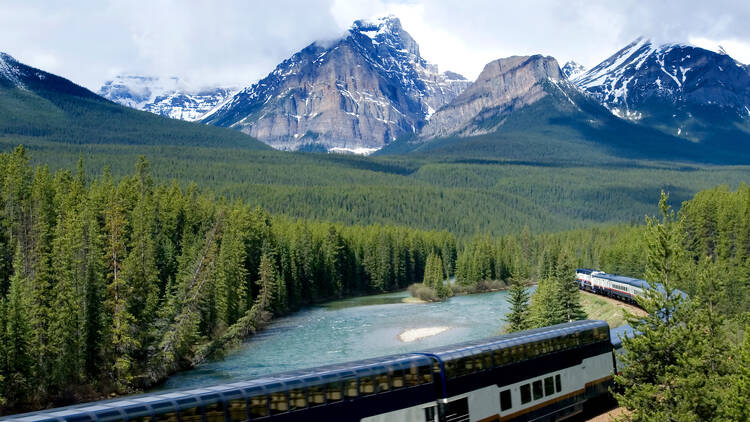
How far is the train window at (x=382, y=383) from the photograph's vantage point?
29.2 m

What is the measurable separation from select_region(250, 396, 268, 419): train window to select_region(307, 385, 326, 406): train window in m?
2.00

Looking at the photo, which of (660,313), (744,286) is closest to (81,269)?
(660,313)

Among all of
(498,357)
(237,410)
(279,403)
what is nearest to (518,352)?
(498,357)

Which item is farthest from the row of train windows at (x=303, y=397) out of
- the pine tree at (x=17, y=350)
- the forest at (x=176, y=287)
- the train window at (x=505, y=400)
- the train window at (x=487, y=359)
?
the pine tree at (x=17, y=350)

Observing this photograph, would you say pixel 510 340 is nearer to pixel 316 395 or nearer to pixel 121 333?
pixel 316 395

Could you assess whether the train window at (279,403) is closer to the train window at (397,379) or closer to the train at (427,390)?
the train at (427,390)

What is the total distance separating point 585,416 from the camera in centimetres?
4191

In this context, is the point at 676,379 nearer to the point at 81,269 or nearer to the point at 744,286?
the point at 81,269

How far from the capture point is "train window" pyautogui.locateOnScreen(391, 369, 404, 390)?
2991 cm

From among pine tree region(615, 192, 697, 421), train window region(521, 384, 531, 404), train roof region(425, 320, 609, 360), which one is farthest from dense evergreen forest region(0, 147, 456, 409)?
pine tree region(615, 192, 697, 421)

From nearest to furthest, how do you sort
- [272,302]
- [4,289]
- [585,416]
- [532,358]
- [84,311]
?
[532,358] → [585,416] → [84,311] → [4,289] → [272,302]

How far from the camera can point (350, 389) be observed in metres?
28.2

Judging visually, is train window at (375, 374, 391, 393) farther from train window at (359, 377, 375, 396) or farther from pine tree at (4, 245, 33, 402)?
pine tree at (4, 245, 33, 402)

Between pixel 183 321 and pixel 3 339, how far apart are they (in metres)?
22.2
